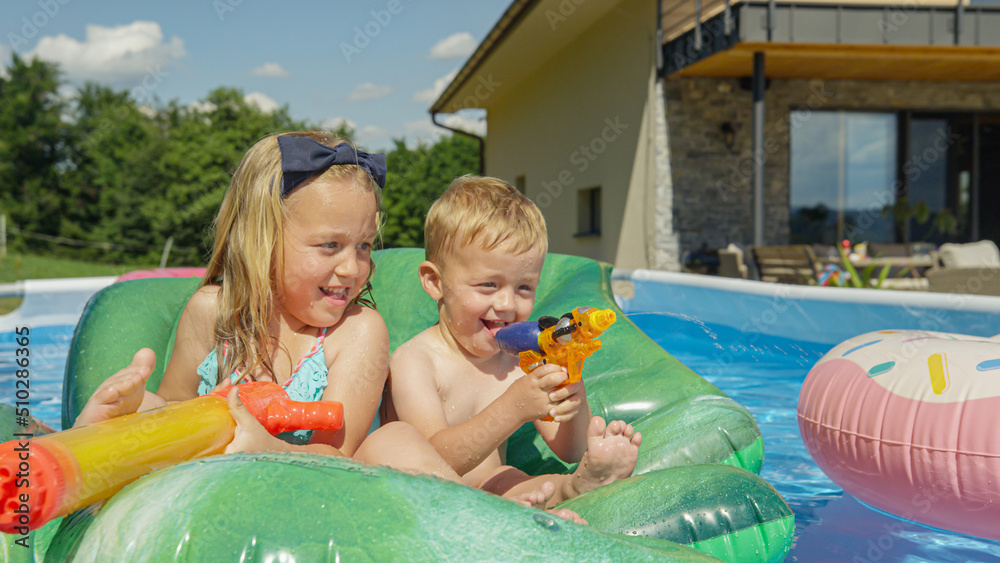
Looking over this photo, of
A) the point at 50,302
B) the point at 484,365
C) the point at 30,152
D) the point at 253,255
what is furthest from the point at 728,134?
the point at 30,152

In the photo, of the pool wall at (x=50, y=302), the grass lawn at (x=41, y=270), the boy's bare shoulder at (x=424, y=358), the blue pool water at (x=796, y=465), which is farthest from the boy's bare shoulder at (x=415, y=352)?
the grass lawn at (x=41, y=270)

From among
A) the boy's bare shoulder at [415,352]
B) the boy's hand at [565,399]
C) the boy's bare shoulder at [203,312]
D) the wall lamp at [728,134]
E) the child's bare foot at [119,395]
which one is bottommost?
the boy's hand at [565,399]

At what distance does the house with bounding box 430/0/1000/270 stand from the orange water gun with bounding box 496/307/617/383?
819 cm

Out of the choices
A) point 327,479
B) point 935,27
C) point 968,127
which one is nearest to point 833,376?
point 327,479

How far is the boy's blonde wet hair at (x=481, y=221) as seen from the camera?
1707mm

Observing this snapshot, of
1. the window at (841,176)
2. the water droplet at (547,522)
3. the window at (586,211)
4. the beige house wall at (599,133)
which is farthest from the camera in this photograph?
the window at (586,211)

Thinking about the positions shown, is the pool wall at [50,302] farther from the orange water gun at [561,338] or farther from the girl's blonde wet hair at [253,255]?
the orange water gun at [561,338]

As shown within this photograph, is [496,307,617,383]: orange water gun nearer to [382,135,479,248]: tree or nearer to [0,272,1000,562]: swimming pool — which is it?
[0,272,1000,562]: swimming pool

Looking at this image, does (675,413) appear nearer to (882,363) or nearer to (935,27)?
(882,363)

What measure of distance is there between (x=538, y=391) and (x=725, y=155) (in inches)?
390

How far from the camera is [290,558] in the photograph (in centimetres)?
95

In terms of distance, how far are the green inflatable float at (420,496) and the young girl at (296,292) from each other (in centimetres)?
45

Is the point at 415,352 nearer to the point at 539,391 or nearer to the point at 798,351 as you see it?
the point at 539,391

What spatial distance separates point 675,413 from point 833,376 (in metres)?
0.61
